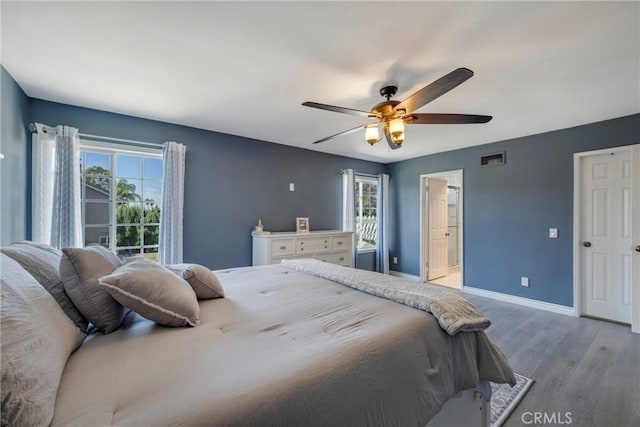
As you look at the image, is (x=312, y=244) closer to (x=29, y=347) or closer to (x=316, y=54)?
(x=316, y=54)

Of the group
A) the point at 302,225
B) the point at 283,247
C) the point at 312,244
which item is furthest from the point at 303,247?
the point at 302,225

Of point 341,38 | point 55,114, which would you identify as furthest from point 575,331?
point 55,114

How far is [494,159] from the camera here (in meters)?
4.18

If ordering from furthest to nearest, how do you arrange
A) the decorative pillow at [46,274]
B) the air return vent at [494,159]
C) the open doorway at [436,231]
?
the open doorway at [436,231], the air return vent at [494,159], the decorative pillow at [46,274]

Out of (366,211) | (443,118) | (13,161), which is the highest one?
(443,118)

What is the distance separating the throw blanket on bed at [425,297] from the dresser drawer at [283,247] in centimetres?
158

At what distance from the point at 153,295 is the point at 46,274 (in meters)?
0.44

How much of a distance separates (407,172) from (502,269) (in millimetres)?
2326

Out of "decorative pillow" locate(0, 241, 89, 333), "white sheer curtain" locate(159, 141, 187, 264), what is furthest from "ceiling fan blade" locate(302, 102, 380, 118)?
"white sheer curtain" locate(159, 141, 187, 264)

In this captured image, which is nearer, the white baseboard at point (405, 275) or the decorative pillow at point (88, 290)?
the decorative pillow at point (88, 290)

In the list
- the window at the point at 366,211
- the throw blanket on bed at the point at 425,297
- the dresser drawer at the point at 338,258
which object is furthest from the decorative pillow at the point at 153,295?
the window at the point at 366,211

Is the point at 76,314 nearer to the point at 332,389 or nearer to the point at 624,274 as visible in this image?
the point at 332,389

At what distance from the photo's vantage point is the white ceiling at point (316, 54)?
1505mm

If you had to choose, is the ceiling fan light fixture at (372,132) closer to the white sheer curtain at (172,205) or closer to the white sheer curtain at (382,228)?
the white sheer curtain at (172,205)
